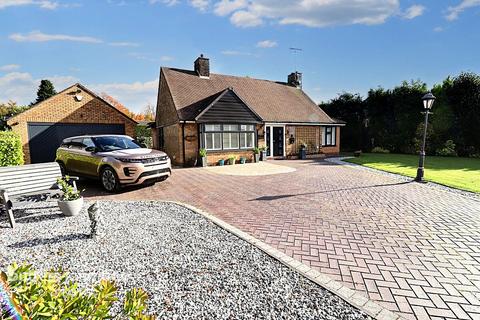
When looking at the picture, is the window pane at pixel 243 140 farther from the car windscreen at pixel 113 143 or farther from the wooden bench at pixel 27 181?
the wooden bench at pixel 27 181

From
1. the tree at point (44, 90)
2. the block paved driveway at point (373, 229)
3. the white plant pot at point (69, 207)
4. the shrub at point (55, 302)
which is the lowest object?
the block paved driveway at point (373, 229)

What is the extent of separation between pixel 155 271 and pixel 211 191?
4.89 meters

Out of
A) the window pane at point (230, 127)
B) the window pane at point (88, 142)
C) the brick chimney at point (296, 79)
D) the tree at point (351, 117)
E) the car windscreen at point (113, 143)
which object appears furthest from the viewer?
the brick chimney at point (296, 79)

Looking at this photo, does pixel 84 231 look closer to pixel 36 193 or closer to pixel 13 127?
pixel 36 193

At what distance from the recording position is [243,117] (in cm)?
1578

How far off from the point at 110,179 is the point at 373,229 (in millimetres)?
7507

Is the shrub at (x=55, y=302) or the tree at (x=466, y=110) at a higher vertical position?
the tree at (x=466, y=110)

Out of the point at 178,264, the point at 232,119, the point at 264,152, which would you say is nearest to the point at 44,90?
the point at 232,119

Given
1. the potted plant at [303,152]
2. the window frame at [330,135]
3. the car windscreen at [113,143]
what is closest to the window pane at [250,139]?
the potted plant at [303,152]

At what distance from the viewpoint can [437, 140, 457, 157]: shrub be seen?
1812cm

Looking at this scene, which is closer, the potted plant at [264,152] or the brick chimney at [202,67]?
the potted plant at [264,152]

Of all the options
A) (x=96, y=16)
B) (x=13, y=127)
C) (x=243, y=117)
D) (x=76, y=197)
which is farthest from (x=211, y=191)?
(x=13, y=127)

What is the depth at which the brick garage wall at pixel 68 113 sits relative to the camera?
13156 millimetres

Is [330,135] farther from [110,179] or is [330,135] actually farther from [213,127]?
[110,179]
